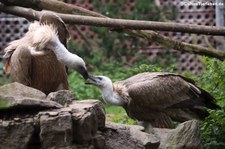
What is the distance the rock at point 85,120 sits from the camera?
A: 16.0 ft

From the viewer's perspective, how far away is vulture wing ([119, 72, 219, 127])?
7.37 metres

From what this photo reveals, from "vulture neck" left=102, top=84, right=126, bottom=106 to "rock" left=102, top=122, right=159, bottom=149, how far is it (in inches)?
47.5

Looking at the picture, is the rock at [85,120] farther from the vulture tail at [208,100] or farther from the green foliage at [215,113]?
the vulture tail at [208,100]

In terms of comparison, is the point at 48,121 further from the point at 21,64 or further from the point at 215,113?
the point at 215,113

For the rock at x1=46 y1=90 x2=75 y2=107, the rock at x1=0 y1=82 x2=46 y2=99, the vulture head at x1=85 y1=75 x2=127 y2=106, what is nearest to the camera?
the rock at x1=0 y1=82 x2=46 y2=99

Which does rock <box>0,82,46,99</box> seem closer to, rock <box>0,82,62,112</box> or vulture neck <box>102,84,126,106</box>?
rock <box>0,82,62,112</box>

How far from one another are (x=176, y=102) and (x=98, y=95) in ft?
14.3

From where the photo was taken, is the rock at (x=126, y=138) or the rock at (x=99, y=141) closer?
the rock at (x=99, y=141)

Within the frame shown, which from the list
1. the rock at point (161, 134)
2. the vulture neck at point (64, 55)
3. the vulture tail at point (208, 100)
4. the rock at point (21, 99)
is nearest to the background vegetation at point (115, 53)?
the vulture tail at point (208, 100)

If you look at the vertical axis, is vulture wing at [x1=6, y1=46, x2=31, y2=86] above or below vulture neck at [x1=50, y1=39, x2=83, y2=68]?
below

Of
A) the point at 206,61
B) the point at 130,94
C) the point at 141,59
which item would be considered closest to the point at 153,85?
the point at 130,94

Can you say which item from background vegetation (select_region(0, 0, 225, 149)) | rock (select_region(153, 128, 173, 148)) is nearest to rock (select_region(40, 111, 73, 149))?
rock (select_region(153, 128, 173, 148))

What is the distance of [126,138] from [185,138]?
1.74ft

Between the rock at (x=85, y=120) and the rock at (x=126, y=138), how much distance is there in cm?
35
